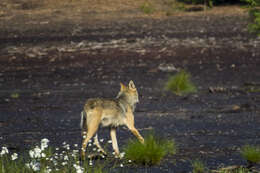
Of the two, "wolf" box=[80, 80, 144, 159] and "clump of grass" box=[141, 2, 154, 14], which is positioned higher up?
"wolf" box=[80, 80, 144, 159]

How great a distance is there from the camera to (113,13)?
1013 inches

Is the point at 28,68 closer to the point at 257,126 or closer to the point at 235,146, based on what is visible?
the point at 257,126

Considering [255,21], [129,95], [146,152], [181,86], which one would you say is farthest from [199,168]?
[181,86]

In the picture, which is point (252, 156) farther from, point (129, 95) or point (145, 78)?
point (145, 78)

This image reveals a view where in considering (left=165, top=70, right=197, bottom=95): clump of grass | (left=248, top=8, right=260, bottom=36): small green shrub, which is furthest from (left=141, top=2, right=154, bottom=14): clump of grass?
(left=248, top=8, right=260, bottom=36): small green shrub

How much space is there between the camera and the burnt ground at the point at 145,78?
10859 mm

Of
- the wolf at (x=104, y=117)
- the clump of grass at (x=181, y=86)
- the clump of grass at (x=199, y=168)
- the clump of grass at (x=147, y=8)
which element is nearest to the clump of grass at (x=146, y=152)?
the wolf at (x=104, y=117)

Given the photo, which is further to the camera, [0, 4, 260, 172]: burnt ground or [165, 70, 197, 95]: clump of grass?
[165, 70, 197, 95]: clump of grass

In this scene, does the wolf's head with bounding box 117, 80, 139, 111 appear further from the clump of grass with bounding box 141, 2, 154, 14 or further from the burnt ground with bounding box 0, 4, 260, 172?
the clump of grass with bounding box 141, 2, 154, 14

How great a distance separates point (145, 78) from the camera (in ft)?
59.0

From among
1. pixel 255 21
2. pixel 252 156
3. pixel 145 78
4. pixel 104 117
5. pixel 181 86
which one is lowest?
pixel 145 78

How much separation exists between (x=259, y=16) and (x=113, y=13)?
14147 mm

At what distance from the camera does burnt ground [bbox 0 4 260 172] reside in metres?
10.9

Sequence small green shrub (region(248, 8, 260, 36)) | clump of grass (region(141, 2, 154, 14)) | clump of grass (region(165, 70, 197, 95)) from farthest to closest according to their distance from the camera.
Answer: clump of grass (region(141, 2, 154, 14))
clump of grass (region(165, 70, 197, 95))
small green shrub (region(248, 8, 260, 36))
